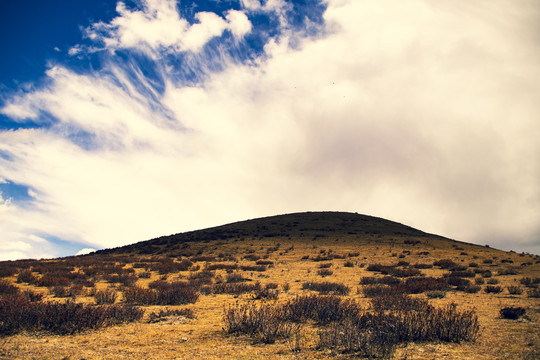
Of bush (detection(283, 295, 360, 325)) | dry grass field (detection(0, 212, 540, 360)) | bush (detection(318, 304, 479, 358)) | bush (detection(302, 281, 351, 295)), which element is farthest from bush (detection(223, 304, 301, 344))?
bush (detection(302, 281, 351, 295))

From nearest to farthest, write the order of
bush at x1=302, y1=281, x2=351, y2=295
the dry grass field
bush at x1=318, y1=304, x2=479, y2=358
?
bush at x1=318, y1=304, x2=479, y2=358 → the dry grass field → bush at x1=302, y1=281, x2=351, y2=295

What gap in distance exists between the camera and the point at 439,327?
5.95 meters

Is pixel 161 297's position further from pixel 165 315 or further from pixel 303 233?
pixel 303 233

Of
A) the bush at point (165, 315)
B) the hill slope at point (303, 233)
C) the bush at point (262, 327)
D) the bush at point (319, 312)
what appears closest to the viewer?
the bush at point (262, 327)

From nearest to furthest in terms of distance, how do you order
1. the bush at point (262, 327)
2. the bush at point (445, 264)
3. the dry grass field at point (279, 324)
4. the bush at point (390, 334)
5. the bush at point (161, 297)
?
the bush at point (390, 334), the dry grass field at point (279, 324), the bush at point (262, 327), the bush at point (161, 297), the bush at point (445, 264)

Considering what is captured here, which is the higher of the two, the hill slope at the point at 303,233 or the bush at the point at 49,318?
the hill slope at the point at 303,233

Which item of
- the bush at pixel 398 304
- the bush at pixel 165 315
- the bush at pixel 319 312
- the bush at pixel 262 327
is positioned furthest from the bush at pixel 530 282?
the bush at pixel 165 315

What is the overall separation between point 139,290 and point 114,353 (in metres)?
5.76

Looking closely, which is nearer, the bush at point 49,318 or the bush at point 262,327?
the bush at point 262,327

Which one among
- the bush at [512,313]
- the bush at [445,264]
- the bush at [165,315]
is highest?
the bush at [445,264]

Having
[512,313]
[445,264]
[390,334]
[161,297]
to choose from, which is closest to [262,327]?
[390,334]

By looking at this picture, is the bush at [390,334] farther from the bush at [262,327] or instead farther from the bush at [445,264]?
the bush at [445,264]

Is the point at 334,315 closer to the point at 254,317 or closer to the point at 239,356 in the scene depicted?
the point at 254,317

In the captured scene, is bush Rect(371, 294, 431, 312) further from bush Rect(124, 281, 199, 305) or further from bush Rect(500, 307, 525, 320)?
bush Rect(124, 281, 199, 305)
